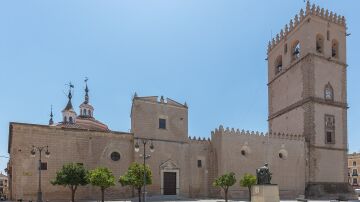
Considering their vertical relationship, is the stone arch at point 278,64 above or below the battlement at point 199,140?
above

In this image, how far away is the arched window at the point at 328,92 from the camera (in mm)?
38416

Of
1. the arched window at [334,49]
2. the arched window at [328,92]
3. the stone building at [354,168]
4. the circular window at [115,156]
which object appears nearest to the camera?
the circular window at [115,156]

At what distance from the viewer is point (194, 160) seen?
33406 mm

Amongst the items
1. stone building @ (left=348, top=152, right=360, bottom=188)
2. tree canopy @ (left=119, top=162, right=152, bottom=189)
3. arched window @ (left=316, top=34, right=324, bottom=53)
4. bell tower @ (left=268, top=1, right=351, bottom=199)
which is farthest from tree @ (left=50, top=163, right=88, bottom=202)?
stone building @ (left=348, top=152, right=360, bottom=188)

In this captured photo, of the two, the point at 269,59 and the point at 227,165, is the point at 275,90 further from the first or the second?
the point at 227,165

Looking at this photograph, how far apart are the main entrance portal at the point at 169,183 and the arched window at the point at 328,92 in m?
19.3

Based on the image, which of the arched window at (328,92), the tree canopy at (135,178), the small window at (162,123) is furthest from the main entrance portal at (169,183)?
the arched window at (328,92)

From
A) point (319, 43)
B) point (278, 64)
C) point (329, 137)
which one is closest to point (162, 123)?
point (329, 137)

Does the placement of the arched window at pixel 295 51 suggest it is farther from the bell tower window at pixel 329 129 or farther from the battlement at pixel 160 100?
the battlement at pixel 160 100

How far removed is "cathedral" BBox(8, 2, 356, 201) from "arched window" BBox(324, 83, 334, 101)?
137 mm

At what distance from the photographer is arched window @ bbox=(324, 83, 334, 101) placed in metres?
38.4

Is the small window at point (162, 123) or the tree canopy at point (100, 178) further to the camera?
the small window at point (162, 123)

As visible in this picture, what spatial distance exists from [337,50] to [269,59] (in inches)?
328

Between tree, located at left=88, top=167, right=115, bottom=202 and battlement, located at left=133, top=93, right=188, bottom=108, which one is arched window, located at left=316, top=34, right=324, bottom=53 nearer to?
battlement, located at left=133, top=93, right=188, bottom=108
